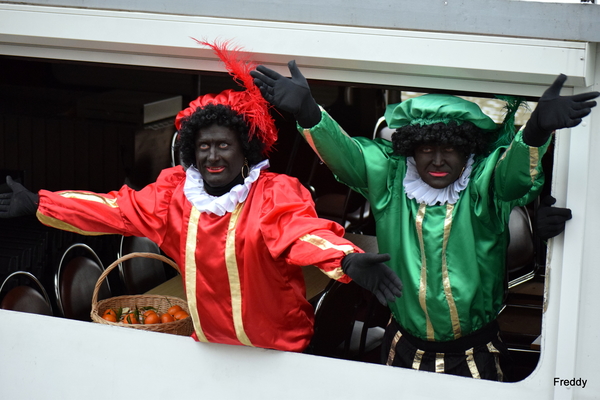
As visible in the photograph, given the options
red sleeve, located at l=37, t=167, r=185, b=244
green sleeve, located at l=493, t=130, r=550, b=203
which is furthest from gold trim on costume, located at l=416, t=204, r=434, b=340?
red sleeve, located at l=37, t=167, r=185, b=244

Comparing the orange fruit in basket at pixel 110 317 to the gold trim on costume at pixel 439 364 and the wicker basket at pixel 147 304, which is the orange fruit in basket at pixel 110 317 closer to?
the wicker basket at pixel 147 304

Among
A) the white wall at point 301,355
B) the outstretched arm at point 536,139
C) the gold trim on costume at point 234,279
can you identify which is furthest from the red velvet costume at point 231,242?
the outstretched arm at point 536,139

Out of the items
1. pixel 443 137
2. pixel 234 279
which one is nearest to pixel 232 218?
pixel 234 279

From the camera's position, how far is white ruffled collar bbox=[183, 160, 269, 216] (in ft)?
7.75

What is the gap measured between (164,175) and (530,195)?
121cm

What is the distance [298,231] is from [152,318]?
3.06 feet

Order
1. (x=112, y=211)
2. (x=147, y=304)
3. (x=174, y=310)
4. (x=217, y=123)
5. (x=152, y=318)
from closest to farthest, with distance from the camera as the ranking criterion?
(x=217, y=123) → (x=112, y=211) → (x=152, y=318) → (x=174, y=310) → (x=147, y=304)

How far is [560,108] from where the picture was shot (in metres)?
1.91

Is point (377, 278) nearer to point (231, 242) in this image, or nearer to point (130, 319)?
point (231, 242)

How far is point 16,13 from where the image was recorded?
8.16 ft

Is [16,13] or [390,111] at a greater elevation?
[16,13]

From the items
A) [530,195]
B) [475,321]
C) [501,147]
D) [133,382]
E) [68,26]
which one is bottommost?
[133,382]

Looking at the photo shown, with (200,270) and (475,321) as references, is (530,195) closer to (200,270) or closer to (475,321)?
(475,321)

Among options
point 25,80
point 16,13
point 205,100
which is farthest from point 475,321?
point 25,80
